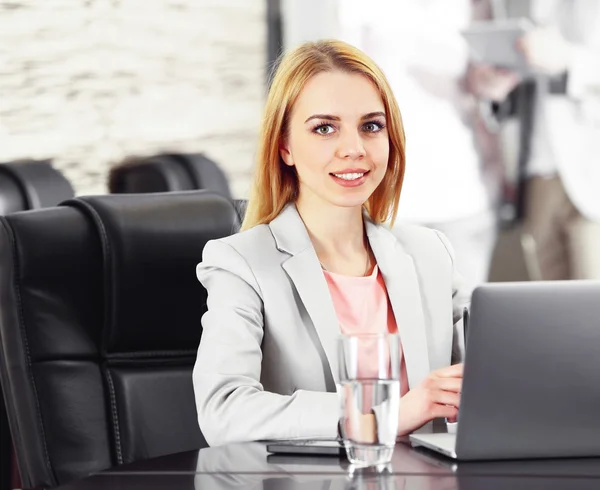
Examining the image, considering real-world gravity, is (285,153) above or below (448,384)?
above

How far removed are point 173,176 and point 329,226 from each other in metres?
1.24

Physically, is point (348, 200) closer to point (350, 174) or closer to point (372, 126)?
point (350, 174)

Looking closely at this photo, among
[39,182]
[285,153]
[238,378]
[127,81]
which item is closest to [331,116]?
[285,153]

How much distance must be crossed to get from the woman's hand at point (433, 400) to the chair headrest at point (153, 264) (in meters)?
0.62

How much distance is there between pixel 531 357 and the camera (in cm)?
104

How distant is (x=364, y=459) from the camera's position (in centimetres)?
108

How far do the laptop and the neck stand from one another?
709 mm

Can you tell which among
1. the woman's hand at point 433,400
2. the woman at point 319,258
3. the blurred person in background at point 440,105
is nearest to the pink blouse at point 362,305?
the woman at point 319,258

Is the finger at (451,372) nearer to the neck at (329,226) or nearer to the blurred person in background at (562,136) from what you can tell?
the neck at (329,226)

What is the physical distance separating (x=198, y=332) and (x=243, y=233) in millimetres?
231

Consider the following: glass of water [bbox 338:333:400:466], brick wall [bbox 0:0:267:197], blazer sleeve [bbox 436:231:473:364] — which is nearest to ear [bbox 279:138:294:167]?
blazer sleeve [bbox 436:231:473:364]

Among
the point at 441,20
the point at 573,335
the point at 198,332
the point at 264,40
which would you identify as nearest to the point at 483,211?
the point at 441,20

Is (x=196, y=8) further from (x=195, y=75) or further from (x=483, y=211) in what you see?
(x=483, y=211)

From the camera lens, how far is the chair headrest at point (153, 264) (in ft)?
5.66
